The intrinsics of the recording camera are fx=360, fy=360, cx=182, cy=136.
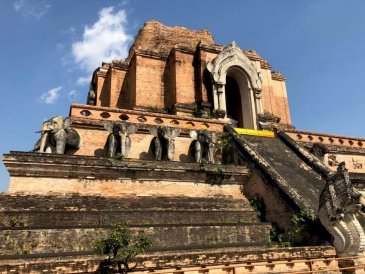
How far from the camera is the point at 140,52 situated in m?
19.5

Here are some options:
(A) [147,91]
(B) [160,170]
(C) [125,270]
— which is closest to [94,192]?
(B) [160,170]

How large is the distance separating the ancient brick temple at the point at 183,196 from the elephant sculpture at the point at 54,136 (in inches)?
1.3

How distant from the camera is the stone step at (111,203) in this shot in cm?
811

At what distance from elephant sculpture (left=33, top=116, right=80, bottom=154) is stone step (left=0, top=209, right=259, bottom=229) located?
3.62 m

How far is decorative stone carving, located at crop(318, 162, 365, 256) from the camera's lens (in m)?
7.67

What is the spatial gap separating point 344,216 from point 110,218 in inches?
202

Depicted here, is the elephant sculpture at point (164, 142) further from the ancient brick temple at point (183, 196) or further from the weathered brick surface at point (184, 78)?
the weathered brick surface at point (184, 78)

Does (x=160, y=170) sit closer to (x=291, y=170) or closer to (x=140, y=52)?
(x=291, y=170)

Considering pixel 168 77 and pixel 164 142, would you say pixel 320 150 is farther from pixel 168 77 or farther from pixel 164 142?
pixel 168 77

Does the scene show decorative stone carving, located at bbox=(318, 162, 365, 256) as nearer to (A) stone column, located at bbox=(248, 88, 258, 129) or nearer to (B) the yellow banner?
(B) the yellow banner

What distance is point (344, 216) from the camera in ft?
25.7

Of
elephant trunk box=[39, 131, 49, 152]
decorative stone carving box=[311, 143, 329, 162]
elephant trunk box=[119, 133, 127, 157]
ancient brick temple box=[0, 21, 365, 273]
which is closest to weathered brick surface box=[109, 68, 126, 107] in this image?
ancient brick temple box=[0, 21, 365, 273]

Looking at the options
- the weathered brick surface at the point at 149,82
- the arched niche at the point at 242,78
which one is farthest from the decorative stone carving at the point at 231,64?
the weathered brick surface at the point at 149,82

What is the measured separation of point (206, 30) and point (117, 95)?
803 cm
